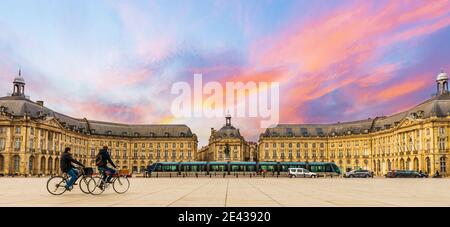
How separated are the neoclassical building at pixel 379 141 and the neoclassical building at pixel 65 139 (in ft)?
113

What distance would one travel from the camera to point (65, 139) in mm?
121812

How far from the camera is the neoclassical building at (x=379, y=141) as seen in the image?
10081 cm

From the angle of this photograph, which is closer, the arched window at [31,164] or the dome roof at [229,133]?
the arched window at [31,164]

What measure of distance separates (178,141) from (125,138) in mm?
18358

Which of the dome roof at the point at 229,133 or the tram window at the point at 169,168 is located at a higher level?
the dome roof at the point at 229,133

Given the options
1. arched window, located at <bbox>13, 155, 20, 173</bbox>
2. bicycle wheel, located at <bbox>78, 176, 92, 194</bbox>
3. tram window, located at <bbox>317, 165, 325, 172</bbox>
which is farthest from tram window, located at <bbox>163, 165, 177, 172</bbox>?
bicycle wheel, located at <bbox>78, 176, 92, 194</bbox>

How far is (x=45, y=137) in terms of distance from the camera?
108250 millimetres

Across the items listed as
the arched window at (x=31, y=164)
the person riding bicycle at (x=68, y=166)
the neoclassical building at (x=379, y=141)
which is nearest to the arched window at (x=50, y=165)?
the arched window at (x=31, y=164)

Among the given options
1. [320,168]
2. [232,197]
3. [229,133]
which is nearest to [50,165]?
[320,168]

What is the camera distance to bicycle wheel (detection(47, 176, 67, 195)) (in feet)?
66.0

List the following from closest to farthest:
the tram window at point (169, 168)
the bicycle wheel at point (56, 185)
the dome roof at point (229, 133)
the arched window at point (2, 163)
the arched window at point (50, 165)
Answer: the bicycle wheel at point (56, 185), the tram window at point (169, 168), the arched window at point (2, 163), the arched window at point (50, 165), the dome roof at point (229, 133)

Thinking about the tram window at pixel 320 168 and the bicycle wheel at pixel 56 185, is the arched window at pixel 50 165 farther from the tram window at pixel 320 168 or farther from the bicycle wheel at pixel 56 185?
the bicycle wheel at pixel 56 185
